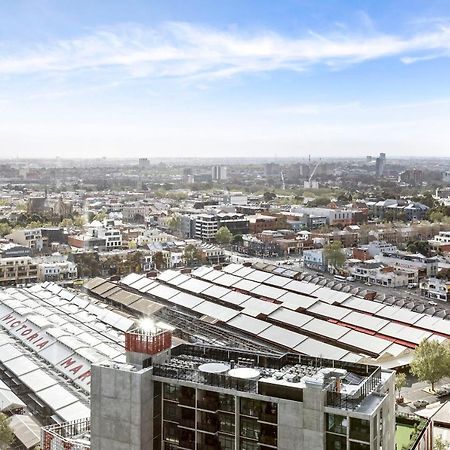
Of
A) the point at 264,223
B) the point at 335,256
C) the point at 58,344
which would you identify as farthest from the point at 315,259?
the point at 58,344

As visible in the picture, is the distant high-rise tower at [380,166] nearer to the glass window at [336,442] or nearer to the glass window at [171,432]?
the glass window at [171,432]

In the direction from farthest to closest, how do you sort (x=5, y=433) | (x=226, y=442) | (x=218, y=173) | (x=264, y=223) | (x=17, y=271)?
(x=218, y=173) < (x=264, y=223) < (x=17, y=271) < (x=5, y=433) < (x=226, y=442)

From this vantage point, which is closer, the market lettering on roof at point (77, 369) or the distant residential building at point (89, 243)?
the market lettering on roof at point (77, 369)

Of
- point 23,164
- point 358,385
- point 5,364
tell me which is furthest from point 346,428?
point 23,164

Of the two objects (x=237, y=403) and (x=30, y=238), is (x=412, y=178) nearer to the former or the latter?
(x=30, y=238)

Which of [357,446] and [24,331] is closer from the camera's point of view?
[357,446]

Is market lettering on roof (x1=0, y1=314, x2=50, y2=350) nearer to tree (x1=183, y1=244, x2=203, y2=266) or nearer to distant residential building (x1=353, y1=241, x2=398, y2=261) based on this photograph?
tree (x1=183, y1=244, x2=203, y2=266)

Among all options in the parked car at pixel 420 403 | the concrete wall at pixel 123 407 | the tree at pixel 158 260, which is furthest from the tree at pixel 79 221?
the concrete wall at pixel 123 407

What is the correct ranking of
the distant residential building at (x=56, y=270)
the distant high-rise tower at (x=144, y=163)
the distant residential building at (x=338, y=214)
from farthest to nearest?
the distant high-rise tower at (x=144, y=163)
the distant residential building at (x=338, y=214)
the distant residential building at (x=56, y=270)
